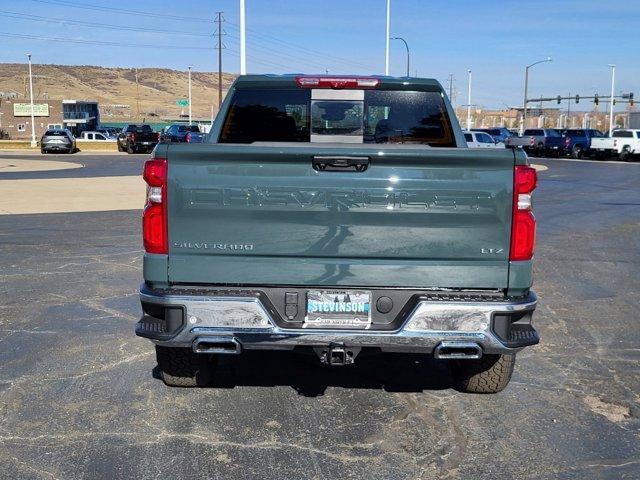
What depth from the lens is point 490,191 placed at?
4.02 meters

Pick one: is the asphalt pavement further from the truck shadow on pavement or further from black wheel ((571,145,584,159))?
black wheel ((571,145,584,159))

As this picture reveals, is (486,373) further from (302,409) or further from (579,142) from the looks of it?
(579,142)

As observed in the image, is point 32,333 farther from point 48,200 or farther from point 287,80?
point 48,200

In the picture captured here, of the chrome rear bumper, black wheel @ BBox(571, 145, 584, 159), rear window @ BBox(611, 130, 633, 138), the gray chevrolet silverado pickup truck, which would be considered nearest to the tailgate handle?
the gray chevrolet silverado pickup truck

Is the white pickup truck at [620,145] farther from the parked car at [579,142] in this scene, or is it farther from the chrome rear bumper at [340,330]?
the chrome rear bumper at [340,330]

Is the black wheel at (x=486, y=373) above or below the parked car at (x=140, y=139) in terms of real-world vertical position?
below

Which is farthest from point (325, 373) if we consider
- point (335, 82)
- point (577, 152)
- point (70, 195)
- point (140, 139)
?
point (577, 152)

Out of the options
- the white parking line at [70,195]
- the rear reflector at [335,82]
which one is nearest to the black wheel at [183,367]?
the rear reflector at [335,82]

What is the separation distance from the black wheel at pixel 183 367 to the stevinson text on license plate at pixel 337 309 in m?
1.08

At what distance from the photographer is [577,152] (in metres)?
47.2

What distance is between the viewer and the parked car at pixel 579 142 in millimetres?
46312

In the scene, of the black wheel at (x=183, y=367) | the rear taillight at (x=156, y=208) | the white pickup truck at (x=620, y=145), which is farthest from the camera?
the white pickup truck at (x=620, y=145)

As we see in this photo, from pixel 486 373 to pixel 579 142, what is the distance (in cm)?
4500

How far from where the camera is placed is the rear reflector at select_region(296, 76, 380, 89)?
5.45 m
